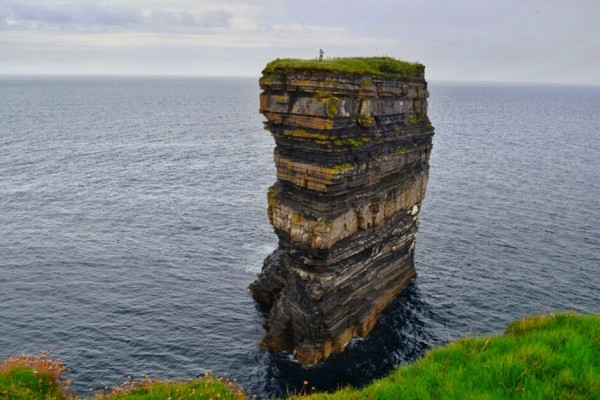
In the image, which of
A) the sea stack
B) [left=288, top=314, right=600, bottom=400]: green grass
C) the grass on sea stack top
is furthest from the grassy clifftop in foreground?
the grass on sea stack top

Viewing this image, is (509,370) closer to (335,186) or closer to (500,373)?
(500,373)

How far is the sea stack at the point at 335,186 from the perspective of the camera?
33.5 meters

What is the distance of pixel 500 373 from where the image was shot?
487 inches

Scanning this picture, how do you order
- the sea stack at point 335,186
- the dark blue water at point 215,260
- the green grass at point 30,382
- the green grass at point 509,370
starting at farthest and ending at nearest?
the dark blue water at point 215,260 → the sea stack at point 335,186 → the green grass at point 30,382 → the green grass at point 509,370

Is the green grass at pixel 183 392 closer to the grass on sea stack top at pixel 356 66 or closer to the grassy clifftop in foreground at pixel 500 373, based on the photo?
the grassy clifftop in foreground at pixel 500 373

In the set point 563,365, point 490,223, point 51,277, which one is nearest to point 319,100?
point 563,365

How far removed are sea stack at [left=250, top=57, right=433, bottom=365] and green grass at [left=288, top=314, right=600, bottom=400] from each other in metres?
20.3

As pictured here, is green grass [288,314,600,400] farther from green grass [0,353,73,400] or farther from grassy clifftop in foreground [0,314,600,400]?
green grass [0,353,73,400]

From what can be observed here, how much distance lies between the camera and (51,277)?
160 ft

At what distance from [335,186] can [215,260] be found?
80.4 feet

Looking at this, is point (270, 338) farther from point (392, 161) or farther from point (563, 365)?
point (563, 365)

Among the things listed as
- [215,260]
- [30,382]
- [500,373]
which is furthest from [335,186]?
[215,260]

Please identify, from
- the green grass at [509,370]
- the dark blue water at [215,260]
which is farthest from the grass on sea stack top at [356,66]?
the green grass at [509,370]

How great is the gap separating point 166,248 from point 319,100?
3189 centimetres
